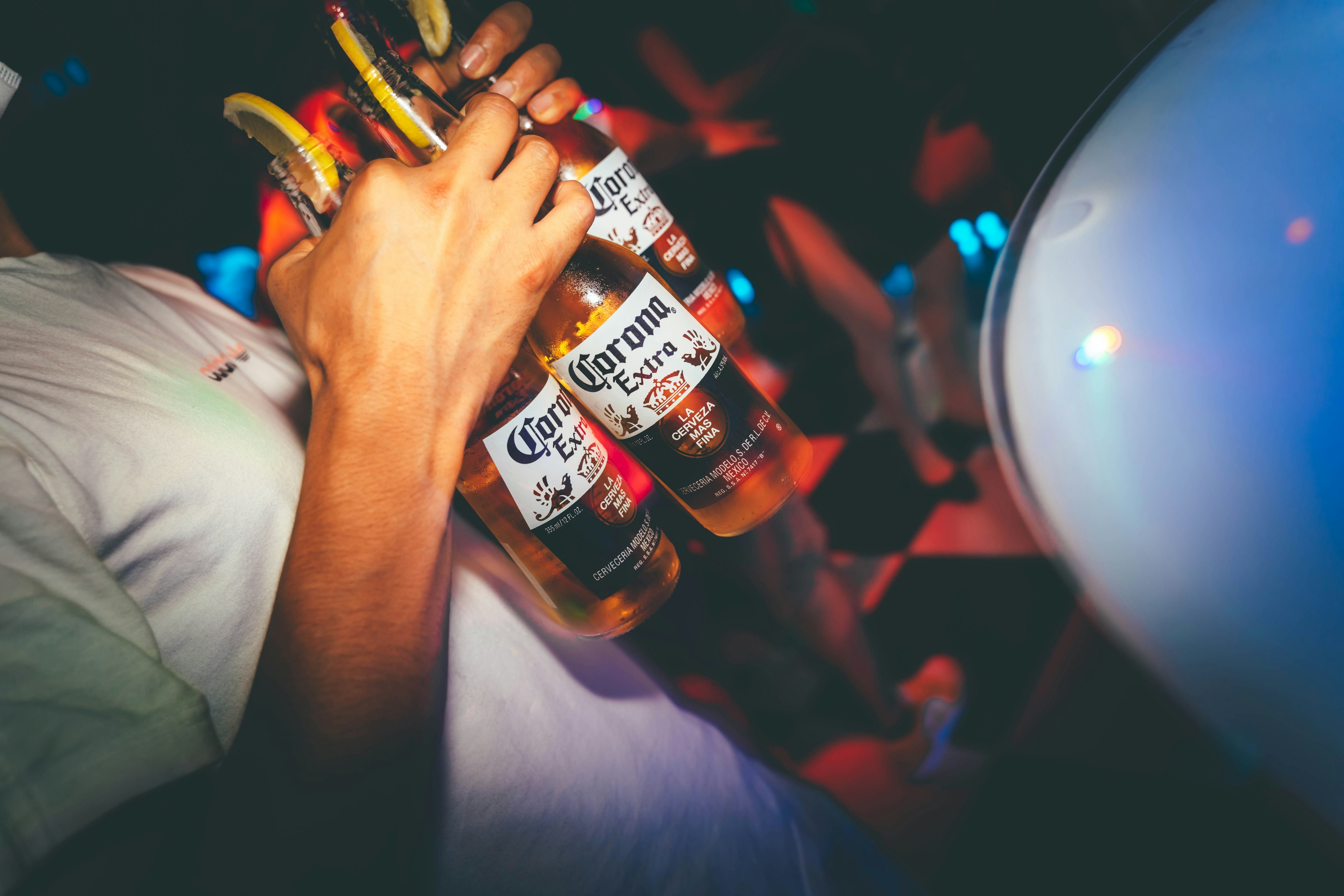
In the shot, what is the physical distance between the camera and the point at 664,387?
543mm

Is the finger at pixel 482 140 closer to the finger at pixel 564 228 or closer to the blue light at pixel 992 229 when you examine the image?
the finger at pixel 564 228

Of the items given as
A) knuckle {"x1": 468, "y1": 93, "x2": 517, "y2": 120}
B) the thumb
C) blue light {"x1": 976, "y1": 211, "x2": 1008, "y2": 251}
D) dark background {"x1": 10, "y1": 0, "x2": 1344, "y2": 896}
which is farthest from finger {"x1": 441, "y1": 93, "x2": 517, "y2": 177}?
blue light {"x1": 976, "y1": 211, "x2": 1008, "y2": 251}

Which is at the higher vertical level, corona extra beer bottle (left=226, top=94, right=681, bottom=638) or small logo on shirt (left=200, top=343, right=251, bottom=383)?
small logo on shirt (left=200, top=343, right=251, bottom=383)

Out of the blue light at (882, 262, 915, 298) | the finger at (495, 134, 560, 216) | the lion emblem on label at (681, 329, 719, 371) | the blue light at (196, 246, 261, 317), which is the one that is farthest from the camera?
the blue light at (882, 262, 915, 298)

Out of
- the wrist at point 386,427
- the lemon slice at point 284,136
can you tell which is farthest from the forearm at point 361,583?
the lemon slice at point 284,136

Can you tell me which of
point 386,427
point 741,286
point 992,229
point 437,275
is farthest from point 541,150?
point 992,229

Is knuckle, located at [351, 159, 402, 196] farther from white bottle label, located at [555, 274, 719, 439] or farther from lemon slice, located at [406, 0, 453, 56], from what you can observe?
lemon slice, located at [406, 0, 453, 56]

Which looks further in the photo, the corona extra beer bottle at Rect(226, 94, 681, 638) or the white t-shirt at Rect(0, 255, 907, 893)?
the corona extra beer bottle at Rect(226, 94, 681, 638)

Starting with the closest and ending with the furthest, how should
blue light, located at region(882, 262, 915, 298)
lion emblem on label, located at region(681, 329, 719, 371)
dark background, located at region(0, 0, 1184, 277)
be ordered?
lion emblem on label, located at region(681, 329, 719, 371) < dark background, located at region(0, 0, 1184, 277) < blue light, located at region(882, 262, 915, 298)

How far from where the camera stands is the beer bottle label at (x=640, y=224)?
72cm

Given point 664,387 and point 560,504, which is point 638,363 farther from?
point 560,504

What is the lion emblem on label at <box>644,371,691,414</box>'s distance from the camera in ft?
1.78

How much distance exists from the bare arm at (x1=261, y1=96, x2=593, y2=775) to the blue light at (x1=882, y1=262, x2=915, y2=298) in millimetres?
1017

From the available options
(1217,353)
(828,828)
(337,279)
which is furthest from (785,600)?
(337,279)
